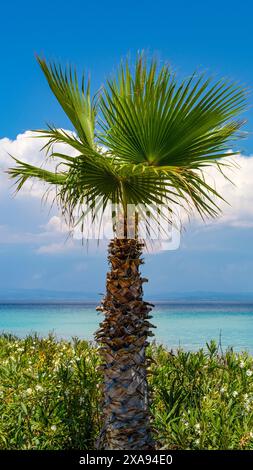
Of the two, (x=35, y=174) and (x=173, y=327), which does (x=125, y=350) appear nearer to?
(x=35, y=174)

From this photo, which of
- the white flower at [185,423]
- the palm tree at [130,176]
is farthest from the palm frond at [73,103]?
the white flower at [185,423]

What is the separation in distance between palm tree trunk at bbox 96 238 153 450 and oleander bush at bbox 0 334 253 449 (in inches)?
10.9

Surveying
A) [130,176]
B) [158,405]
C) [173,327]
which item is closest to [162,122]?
[130,176]

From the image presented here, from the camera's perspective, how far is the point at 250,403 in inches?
262

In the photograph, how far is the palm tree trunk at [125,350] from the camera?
17.2 feet

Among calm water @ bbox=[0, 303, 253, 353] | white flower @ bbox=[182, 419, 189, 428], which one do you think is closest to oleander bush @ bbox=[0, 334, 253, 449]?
white flower @ bbox=[182, 419, 189, 428]

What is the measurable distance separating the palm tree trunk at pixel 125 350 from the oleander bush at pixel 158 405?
0.91 feet

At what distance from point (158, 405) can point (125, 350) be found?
6.01 feet

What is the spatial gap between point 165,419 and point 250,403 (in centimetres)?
124

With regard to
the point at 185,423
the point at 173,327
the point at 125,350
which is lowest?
the point at 173,327

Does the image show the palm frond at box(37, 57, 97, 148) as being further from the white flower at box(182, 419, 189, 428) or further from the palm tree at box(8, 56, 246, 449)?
the white flower at box(182, 419, 189, 428)

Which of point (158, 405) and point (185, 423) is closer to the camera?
point (185, 423)

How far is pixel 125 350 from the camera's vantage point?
17.1 feet
